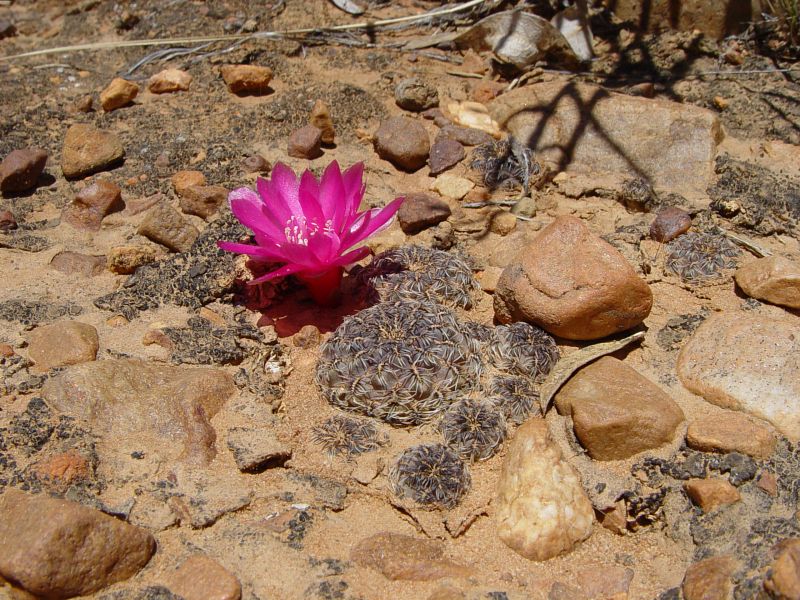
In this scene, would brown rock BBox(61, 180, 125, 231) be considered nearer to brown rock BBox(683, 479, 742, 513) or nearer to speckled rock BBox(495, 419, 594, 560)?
speckled rock BBox(495, 419, 594, 560)

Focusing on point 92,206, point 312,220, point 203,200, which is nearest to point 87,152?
point 92,206

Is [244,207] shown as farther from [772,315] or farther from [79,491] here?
[772,315]

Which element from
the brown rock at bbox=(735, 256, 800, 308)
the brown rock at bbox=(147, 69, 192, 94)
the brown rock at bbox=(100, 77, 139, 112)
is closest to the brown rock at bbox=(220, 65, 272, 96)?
the brown rock at bbox=(147, 69, 192, 94)

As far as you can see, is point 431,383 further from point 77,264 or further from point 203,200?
point 77,264

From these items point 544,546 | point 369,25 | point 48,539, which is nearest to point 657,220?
point 544,546

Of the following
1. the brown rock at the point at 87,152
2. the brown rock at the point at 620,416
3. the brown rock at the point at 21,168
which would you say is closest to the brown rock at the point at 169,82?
the brown rock at the point at 87,152
